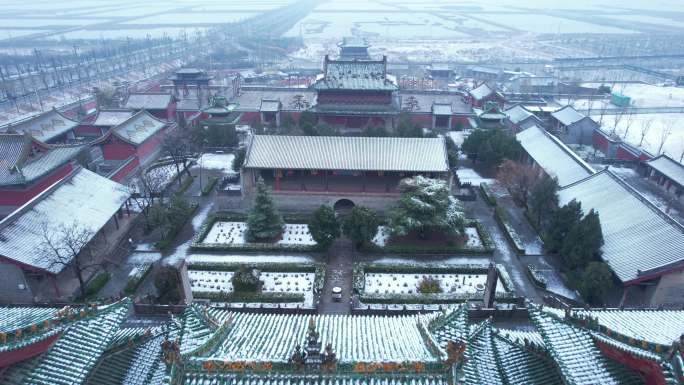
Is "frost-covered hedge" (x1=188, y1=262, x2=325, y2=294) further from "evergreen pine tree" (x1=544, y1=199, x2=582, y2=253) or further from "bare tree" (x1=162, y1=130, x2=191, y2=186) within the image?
"evergreen pine tree" (x1=544, y1=199, x2=582, y2=253)

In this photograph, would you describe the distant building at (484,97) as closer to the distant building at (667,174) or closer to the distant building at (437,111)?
the distant building at (437,111)

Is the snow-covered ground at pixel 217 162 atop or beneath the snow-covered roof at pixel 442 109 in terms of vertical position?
beneath

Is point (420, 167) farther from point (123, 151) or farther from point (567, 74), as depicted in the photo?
point (567, 74)

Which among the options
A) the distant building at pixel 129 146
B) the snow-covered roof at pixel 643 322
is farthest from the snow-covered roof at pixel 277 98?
the snow-covered roof at pixel 643 322

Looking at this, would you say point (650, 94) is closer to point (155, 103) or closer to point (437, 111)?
point (437, 111)

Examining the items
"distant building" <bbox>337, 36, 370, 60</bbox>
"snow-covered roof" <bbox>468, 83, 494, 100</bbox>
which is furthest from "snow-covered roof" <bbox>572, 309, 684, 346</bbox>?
"distant building" <bbox>337, 36, 370, 60</bbox>

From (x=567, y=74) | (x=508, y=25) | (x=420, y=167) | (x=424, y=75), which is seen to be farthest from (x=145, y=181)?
(x=508, y=25)
